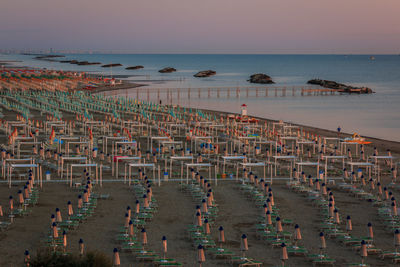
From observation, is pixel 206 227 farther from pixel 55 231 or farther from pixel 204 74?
pixel 204 74

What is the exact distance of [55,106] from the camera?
56719mm

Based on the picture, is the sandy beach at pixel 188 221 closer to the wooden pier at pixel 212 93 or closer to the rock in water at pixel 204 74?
the wooden pier at pixel 212 93

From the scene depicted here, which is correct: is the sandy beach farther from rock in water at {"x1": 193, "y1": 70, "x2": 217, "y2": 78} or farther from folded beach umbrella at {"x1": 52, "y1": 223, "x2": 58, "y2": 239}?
rock in water at {"x1": 193, "y1": 70, "x2": 217, "y2": 78}

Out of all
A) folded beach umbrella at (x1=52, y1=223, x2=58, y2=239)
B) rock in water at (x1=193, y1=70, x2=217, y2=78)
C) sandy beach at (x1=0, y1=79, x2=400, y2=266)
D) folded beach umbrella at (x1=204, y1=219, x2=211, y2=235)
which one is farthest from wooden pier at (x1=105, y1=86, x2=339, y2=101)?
folded beach umbrella at (x1=52, y1=223, x2=58, y2=239)

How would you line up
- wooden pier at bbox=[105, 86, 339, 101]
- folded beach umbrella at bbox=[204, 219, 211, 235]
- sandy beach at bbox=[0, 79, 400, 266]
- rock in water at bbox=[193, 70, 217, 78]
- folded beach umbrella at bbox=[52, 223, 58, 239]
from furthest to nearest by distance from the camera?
rock in water at bbox=[193, 70, 217, 78] → wooden pier at bbox=[105, 86, 339, 101] → folded beach umbrella at bbox=[204, 219, 211, 235] → folded beach umbrella at bbox=[52, 223, 58, 239] → sandy beach at bbox=[0, 79, 400, 266]

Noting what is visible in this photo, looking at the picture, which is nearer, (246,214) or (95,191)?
(246,214)

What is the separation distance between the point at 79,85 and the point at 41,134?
53.2 m

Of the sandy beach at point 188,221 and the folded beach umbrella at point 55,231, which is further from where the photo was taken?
the folded beach umbrella at point 55,231

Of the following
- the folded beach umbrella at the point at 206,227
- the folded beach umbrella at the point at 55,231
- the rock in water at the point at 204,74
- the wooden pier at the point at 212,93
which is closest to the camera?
the folded beach umbrella at the point at 55,231

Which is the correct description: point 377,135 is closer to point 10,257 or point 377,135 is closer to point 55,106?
point 55,106

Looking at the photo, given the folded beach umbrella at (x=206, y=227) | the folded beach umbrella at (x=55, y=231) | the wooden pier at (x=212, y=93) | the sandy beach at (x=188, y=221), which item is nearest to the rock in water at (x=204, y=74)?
the wooden pier at (x=212, y=93)

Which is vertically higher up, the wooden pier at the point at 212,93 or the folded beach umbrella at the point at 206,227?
the wooden pier at the point at 212,93

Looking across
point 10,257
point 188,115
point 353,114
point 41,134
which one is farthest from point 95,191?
point 353,114

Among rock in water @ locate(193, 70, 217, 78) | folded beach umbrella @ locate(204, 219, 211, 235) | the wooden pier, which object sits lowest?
folded beach umbrella @ locate(204, 219, 211, 235)
